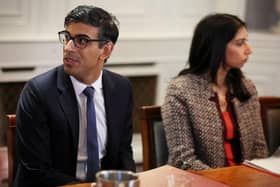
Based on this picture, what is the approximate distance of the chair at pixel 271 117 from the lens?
9.53 feet

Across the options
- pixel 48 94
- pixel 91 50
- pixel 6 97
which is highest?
pixel 91 50

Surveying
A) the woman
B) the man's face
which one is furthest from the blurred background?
the man's face

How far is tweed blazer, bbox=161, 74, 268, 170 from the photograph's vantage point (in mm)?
2598

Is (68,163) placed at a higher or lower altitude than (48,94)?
lower

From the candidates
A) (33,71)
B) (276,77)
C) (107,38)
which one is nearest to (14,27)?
(33,71)

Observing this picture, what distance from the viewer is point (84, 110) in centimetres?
238

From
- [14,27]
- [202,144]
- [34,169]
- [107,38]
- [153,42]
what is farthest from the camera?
[153,42]

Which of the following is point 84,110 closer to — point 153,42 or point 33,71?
point 33,71

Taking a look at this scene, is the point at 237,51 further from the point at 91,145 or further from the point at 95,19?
the point at 91,145

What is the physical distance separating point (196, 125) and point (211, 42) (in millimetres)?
386

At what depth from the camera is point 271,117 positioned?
2912 mm

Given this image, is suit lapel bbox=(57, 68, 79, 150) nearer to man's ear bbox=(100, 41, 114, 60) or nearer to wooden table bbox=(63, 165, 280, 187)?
man's ear bbox=(100, 41, 114, 60)

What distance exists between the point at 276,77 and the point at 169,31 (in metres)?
0.82

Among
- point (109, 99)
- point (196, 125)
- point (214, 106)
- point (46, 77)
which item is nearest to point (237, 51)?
point (214, 106)
